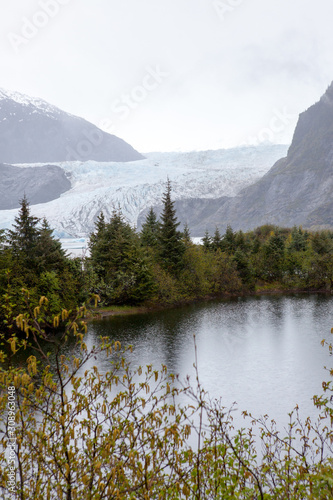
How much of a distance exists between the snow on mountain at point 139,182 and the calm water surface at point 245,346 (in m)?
51.4

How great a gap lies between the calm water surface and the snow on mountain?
51449 mm

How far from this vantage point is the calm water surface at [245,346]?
22094 millimetres

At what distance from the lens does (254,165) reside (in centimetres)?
15488

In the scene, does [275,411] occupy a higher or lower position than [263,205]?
lower

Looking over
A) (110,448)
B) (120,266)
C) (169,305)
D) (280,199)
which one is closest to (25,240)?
(120,266)

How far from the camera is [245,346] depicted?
33.5 metres

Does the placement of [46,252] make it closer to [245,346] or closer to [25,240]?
[25,240]

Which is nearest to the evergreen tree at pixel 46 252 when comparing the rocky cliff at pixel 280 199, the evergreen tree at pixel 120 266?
the evergreen tree at pixel 120 266

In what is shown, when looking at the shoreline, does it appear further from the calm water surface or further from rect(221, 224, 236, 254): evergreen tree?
rect(221, 224, 236, 254): evergreen tree

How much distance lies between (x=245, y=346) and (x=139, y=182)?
308ft

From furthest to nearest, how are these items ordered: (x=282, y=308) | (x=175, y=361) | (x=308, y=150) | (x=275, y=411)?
(x=308, y=150) → (x=282, y=308) → (x=175, y=361) → (x=275, y=411)

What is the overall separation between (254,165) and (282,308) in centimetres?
11326

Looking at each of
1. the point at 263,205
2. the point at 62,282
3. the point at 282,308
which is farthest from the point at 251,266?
the point at 263,205

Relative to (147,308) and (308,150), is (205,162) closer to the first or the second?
Result: (308,150)
